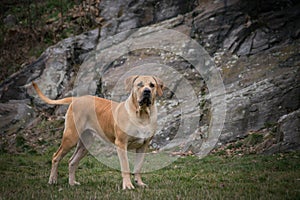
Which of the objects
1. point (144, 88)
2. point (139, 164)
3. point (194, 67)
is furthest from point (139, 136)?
point (194, 67)

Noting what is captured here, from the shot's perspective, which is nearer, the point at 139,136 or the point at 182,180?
the point at 139,136

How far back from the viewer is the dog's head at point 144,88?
6531 millimetres

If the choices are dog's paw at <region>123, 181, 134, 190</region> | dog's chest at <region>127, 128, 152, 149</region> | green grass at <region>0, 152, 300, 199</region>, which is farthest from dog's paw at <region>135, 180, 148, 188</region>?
dog's chest at <region>127, 128, 152, 149</region>

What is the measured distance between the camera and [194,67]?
1280 cm

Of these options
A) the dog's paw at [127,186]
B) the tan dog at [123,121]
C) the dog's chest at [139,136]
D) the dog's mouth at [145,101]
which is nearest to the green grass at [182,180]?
the dog's paw at [127,186]

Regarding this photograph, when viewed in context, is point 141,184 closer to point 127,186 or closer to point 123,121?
point 127,186

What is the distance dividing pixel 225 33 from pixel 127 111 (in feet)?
24.5

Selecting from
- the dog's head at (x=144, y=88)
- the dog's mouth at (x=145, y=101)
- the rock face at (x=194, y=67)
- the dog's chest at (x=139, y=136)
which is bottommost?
the dog's chest at (x=139, y=136)

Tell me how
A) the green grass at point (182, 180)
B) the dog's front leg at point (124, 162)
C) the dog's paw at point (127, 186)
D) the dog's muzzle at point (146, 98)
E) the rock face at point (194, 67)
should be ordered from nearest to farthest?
the green grass at point (182, 180)
the dog's paw at point (127, 186)
the dog's front leg at point (124, 162)
the dog's muzzle at point (146, 98)
the rock face at point (194, 67)

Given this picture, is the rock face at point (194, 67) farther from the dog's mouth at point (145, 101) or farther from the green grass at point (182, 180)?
the dog's mouth at point (145, 101)

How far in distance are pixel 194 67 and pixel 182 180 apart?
6.46 meters

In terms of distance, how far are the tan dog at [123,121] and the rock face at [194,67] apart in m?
3.57

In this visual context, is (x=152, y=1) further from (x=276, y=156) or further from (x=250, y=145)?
(x=276, y=156)

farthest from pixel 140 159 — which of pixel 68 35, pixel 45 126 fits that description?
pixel 68 35
